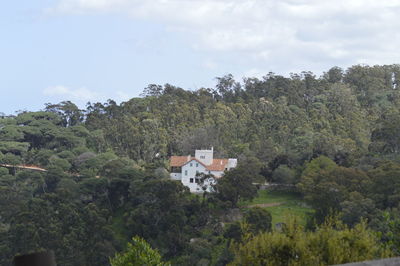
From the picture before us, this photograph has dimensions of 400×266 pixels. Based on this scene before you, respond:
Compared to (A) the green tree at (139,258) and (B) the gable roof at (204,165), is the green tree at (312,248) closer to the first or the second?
(A) the green tree at (139,258)

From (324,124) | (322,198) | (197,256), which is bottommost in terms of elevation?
(197,256)

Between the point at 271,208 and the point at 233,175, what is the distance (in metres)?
2.74

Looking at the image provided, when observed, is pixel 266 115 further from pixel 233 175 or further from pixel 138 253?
pixel 138 253

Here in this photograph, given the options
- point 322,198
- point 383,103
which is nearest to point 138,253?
point 322,198

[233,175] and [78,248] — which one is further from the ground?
[233,175]

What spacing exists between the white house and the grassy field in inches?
114

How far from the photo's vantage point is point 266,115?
2018 inches

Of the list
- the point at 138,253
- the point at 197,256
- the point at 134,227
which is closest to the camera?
the point at 138,253

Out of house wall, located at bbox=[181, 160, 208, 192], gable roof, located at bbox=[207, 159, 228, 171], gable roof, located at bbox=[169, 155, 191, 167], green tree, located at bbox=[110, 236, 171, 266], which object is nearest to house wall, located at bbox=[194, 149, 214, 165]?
gable roof, located at bbox=[207, 159, 228, 171]

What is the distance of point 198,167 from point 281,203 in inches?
236

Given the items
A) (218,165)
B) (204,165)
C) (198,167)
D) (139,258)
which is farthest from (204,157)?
(139,258)

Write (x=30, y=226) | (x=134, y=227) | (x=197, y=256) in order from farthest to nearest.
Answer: (x=134, y=227), (x=30, y=226), (x=197, y=256)

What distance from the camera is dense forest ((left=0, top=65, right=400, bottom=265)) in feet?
93.3

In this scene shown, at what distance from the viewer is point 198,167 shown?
132ft
